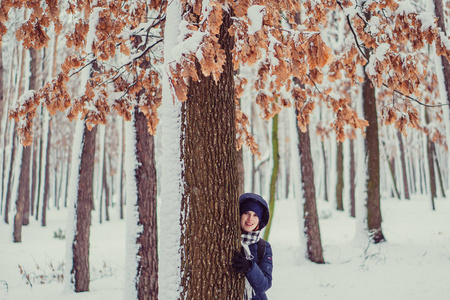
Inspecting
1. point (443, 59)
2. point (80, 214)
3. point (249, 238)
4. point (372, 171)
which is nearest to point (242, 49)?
point (249, 238)

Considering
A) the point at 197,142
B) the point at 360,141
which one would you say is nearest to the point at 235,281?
the point at 197,142

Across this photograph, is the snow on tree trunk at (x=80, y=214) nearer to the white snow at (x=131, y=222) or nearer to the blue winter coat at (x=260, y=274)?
the white snow at (x=131, y=222)

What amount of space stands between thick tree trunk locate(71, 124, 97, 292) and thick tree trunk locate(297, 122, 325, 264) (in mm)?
4471

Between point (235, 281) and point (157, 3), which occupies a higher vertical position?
point (157, 3)

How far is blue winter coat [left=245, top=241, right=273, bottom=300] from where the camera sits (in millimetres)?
2396

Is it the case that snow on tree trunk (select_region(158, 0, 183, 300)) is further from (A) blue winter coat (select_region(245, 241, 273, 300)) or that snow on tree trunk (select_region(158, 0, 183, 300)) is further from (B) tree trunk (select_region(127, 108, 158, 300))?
(B) tree trunk (select_region(127, 108, 158, 300))

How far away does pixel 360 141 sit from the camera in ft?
29.6

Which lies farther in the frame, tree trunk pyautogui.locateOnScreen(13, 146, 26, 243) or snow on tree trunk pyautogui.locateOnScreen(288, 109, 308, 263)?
tree trunk pyautogui.locateOnScreen(13, 146, 26, 243)

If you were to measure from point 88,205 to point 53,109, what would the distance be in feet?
11.5

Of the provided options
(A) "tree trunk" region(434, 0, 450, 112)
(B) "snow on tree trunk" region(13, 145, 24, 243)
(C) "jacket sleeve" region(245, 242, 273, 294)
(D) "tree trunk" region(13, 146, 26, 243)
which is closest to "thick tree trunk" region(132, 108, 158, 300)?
(C) "jacket sleeve" region(245, 242, 273, 294)

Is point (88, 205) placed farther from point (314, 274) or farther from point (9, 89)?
point (9, 89)

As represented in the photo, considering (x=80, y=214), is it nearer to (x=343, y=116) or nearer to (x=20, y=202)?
(x=343, y=116)

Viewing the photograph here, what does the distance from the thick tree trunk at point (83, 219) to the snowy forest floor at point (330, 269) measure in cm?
31

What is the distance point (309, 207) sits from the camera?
7.54m
